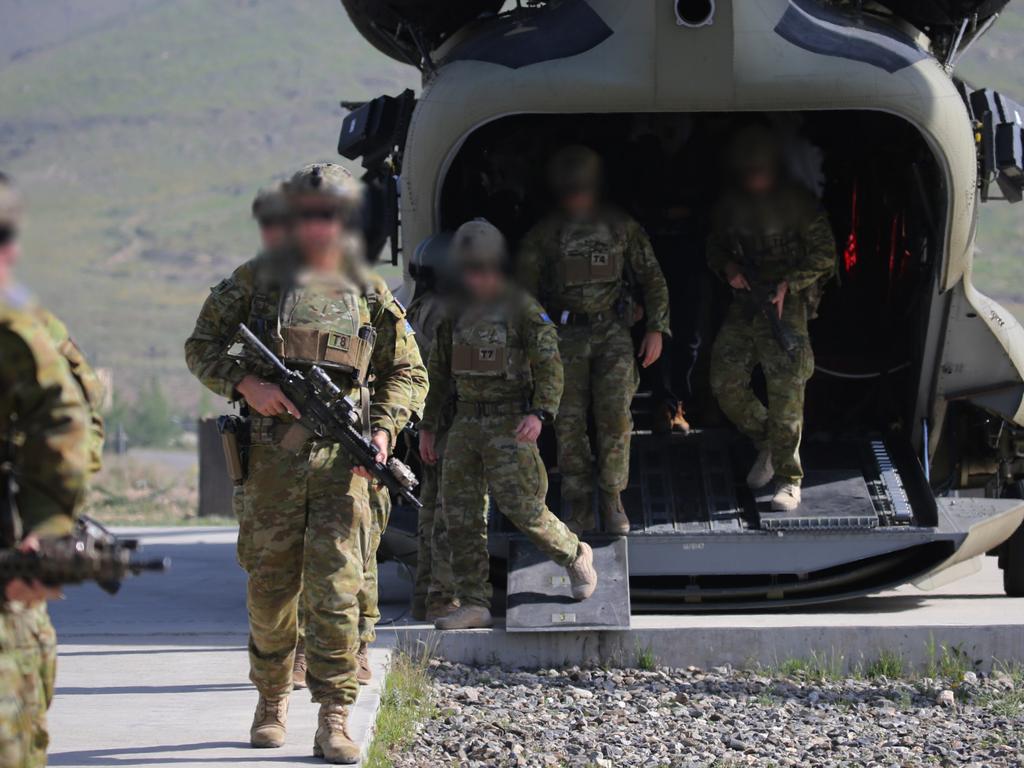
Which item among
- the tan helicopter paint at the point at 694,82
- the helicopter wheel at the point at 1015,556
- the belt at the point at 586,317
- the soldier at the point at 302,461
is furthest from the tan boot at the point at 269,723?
the helicopter wheel at the point at 1015,556

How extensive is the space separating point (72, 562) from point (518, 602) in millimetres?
4108

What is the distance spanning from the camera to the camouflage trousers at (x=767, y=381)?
8750 mm

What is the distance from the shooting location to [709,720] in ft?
22.1

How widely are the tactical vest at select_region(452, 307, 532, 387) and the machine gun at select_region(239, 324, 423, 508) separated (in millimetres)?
1929

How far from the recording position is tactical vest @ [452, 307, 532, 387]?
25.3ft

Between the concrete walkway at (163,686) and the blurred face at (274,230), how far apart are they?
1.59 m

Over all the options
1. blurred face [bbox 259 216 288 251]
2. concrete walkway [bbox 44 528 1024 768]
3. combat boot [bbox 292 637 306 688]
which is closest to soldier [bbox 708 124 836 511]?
concrete walkway [bbox 44 528 1024 768]

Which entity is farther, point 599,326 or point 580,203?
point 580,203

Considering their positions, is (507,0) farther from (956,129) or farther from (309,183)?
(309,183)

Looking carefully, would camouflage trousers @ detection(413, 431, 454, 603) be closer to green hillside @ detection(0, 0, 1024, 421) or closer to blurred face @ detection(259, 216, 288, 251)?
blurred face @ detection(259, 216, 288, 251)

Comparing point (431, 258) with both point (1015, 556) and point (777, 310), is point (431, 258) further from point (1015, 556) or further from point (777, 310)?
point (1015, 556)

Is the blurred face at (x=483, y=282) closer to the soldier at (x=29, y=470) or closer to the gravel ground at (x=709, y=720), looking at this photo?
the gravel ground at (x=709, y=720)

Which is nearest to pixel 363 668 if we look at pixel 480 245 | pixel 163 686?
pixel 163 686

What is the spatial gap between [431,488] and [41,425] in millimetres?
4514
